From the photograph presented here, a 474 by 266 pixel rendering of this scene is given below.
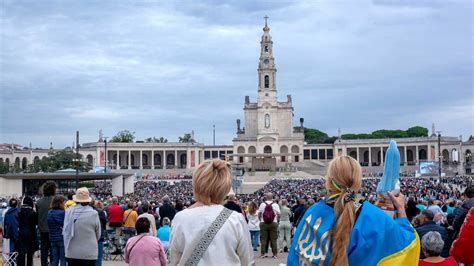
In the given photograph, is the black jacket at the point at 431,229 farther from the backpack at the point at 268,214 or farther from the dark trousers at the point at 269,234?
the backpack at the point at 268,214

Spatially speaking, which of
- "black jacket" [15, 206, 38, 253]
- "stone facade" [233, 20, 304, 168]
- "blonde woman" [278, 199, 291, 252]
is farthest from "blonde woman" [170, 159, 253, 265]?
"stone facade" [233, 20, 304, 168]

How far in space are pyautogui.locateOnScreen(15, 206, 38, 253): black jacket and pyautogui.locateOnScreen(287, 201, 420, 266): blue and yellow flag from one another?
292 inches

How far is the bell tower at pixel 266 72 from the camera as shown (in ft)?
324

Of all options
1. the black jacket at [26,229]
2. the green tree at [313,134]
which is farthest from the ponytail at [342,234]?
the green tree at [313,134]

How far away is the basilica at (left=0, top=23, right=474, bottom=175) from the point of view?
9525cm

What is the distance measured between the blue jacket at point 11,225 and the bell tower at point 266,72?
291 feet

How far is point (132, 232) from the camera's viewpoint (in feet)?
44.4

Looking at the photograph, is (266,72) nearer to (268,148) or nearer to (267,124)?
(267,124)

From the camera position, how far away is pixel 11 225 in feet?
34.8

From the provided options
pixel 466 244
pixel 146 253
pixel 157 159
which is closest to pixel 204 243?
pixel 466 244

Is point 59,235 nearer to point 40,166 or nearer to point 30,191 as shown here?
point 30,191

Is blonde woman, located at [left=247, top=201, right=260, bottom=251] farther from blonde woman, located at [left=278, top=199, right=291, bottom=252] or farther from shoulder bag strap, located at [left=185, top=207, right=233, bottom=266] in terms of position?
shoulder bag strap, located at [left=185, top=207, right=233, bottom=266]

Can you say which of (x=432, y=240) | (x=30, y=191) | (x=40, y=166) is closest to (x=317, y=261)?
(x=432, y=240)

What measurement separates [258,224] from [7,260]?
19.3 feet
